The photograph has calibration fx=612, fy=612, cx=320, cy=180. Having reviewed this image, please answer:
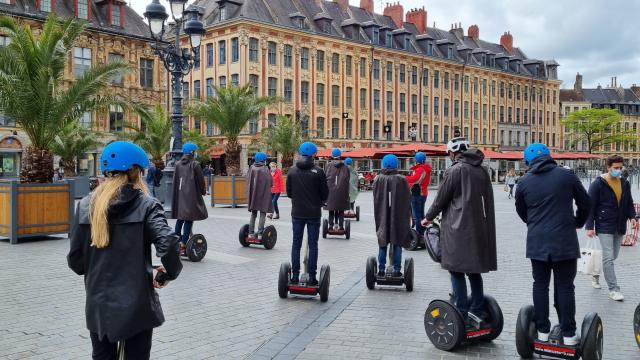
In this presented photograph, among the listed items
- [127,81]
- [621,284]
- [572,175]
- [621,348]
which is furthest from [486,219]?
[127,81]


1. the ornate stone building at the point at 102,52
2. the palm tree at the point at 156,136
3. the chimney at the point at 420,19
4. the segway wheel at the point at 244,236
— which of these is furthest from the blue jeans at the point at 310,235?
the chimney at the point at 420,19

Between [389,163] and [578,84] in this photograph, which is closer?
[389,163]

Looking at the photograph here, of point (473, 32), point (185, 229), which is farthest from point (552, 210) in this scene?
point (473, 32)

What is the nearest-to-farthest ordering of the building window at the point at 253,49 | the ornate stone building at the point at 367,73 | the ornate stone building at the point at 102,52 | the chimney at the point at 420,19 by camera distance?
the ornate stone building at the point at 102,52 → the building window at the point at 253,49 → the ornate stone building at the point at 367,73 → the chimney at the point at 420,19

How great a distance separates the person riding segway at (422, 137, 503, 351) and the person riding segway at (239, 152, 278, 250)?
6.17 metres

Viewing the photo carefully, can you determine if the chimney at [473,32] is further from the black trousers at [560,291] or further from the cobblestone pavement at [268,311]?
the black trousers at [560,291]

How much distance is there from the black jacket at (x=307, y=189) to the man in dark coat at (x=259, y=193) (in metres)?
4.02

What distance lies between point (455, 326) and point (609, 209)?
310 centimetres

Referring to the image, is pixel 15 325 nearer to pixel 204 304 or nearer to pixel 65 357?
pixel 65 357

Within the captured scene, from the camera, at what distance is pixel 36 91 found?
12195mm

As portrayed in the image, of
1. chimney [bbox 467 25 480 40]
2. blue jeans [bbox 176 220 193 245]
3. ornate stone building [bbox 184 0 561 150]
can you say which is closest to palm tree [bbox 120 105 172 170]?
ornate stone building [bbox 184 0 561 150]

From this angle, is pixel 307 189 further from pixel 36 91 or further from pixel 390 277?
pixel 36 91

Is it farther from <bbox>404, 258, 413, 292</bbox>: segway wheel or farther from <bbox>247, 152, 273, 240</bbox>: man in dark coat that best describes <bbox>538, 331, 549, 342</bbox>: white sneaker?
<bbox>247, 152, 273, 240</bbox>: man in dark coat

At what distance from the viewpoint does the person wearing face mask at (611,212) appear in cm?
698
